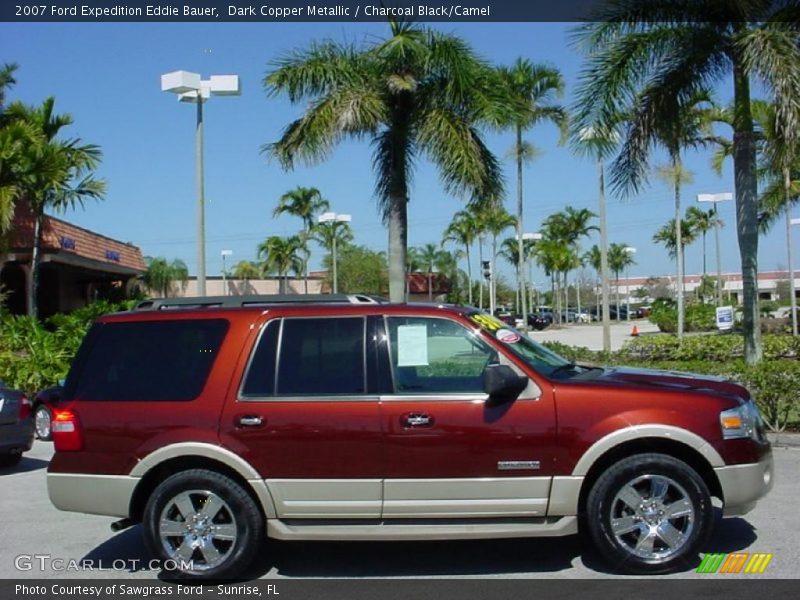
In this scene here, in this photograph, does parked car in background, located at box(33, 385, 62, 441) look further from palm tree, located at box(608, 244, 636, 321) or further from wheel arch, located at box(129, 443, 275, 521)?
palm tree, located at box(608, 244, 636, 321)

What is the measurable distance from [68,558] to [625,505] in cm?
414

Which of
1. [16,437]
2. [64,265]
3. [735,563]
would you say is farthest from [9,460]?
[64,265]

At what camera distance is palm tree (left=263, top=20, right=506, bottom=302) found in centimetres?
1614

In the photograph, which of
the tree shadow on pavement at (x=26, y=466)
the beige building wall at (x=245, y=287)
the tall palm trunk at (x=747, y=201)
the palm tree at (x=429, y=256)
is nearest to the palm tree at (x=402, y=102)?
the tall palm trunk at (x=747, y=201)

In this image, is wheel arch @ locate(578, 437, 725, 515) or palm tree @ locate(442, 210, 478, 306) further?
palm tree @ locate(442, 210, 478, 306)

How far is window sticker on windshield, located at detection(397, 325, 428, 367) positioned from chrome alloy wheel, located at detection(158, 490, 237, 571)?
1564 millimetres

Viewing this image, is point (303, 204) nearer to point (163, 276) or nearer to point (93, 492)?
point (163, 276)

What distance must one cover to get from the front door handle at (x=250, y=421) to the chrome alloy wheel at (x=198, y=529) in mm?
519

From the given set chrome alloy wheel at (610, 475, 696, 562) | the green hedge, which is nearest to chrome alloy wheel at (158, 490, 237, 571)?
chrome alloy wheel at (610, 475, 696, 562)

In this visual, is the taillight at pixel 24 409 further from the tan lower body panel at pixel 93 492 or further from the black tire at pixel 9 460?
the tan lower body panel at pixel 93 492

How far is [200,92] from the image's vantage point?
16078 millimetres

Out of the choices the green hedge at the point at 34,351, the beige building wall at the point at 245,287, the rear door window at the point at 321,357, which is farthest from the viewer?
the beige building wall at the point at 245,287

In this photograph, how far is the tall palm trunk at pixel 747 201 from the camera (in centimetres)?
1480

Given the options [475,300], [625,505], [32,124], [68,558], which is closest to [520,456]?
[625,505]
